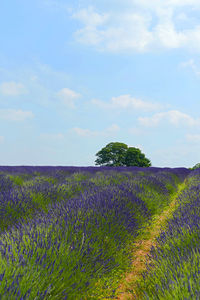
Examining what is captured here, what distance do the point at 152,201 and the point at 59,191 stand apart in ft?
6.31

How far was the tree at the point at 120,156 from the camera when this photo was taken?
2784 centimetres

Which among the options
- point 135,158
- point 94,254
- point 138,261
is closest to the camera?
point 94,254

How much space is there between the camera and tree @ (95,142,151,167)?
91.3 feet

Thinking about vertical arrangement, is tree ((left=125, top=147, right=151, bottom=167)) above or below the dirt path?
above

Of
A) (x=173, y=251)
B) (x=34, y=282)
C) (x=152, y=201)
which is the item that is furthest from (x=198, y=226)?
(x=152, y=201)

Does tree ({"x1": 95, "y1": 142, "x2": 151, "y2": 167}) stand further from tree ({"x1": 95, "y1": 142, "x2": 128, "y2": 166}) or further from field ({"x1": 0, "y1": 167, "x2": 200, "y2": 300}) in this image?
field ({"x1": 0, "y1": 167, "x2": 200, "y2": 300})

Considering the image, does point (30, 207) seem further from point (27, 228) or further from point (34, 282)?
point (34, 282)

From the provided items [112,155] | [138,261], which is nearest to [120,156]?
[112,155]

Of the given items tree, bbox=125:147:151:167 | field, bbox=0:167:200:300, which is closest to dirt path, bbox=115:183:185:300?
field, bbox=0:167:200:300

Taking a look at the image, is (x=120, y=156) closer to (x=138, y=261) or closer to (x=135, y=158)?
(x=135, y=158)

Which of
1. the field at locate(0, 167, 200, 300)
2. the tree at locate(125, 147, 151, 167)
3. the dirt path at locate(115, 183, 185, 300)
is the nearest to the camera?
the field at locate(0, 167, 200, 300)

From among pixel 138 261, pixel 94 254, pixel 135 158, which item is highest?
pixel 135 158

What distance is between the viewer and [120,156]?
2805 cm

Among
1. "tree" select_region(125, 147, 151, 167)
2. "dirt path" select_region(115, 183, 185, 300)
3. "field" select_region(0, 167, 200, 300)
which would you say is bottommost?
"dirt path" select_region(115, 183, 185, 300)
